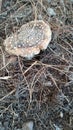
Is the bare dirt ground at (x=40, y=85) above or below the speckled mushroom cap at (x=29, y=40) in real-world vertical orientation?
below

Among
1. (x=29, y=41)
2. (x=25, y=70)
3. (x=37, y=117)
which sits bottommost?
(x=37, y=117)

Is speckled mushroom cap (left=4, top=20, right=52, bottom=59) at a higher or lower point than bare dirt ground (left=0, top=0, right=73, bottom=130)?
higher

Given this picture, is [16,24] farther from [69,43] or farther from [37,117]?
[37,117]

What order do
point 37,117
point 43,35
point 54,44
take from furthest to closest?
point 54,44, point 43,35, point 37,117

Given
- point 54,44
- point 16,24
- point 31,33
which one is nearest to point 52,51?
point 54,44
